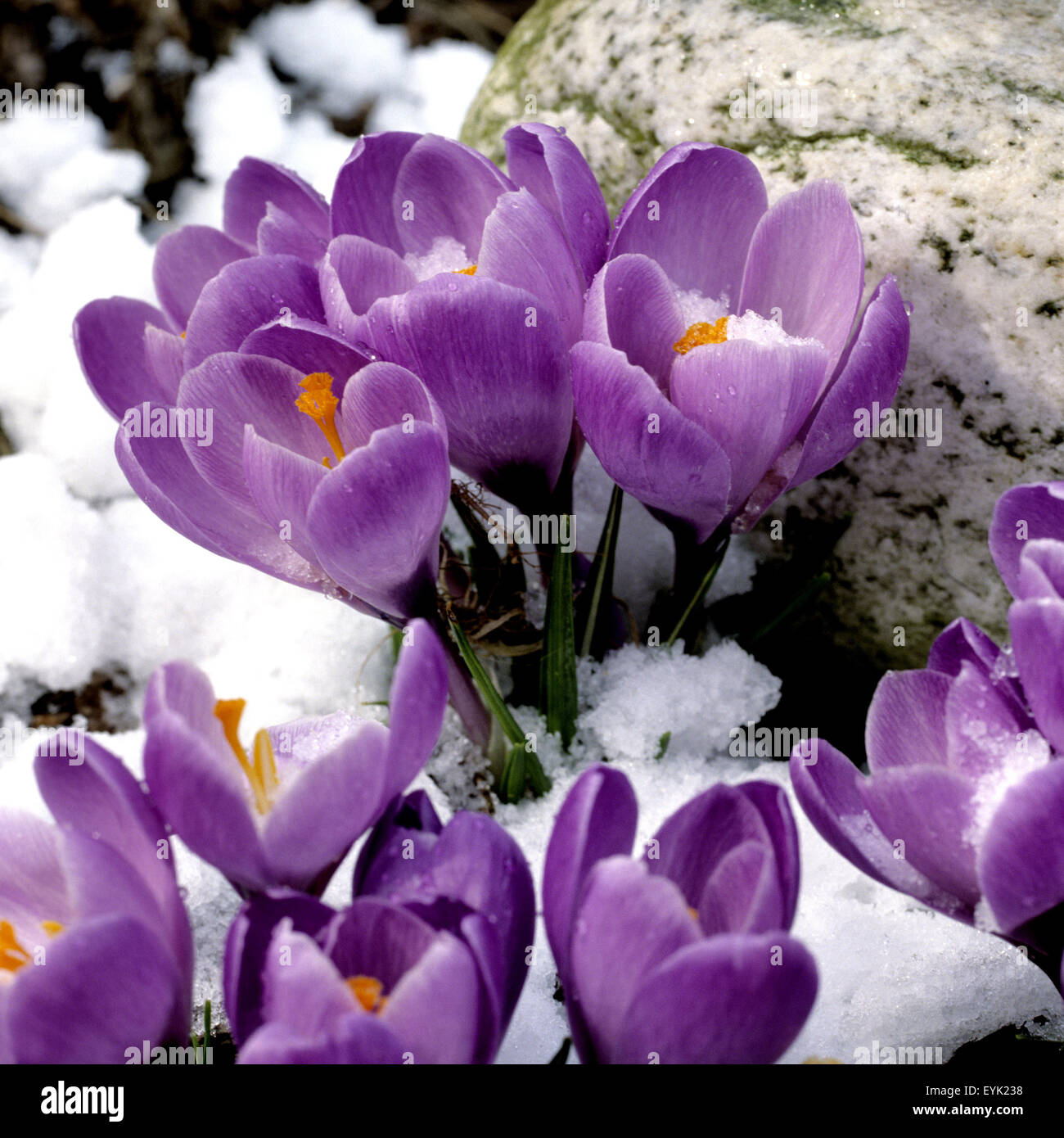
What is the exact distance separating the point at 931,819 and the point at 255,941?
0.35 m

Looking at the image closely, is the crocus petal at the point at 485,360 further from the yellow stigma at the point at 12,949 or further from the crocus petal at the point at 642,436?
the yellow stigma at the point at 12,949

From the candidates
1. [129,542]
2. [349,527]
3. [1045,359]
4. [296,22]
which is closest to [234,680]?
[129,542]

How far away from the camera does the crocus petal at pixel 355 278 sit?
77 cm

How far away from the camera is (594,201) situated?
830 mm

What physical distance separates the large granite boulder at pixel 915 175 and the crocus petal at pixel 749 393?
29cm

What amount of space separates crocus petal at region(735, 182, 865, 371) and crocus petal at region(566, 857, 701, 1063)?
400mm

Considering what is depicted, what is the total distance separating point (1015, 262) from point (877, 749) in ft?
1.55

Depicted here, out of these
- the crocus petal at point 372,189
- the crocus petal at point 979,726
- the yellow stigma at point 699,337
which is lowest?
the crocus petal at point 979,726

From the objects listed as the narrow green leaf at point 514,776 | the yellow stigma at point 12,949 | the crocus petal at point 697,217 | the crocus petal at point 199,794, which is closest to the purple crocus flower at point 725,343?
the crocus petal at point 697,217

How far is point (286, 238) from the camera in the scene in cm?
88

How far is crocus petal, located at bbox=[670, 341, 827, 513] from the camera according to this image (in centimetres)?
72

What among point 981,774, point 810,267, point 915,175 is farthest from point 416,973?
point 915,175

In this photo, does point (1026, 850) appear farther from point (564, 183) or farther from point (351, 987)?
point (564, 183)

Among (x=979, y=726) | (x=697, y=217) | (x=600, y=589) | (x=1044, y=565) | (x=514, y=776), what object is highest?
(x=697, y=217)
